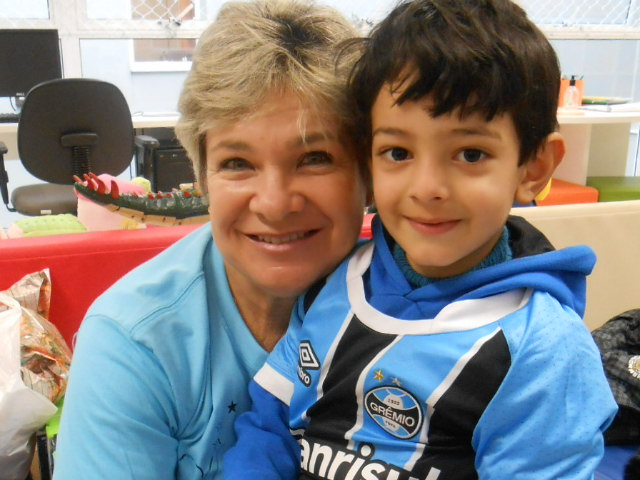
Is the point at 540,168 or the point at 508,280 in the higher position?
the point at 540,168

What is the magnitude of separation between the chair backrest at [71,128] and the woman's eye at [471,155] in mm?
2969

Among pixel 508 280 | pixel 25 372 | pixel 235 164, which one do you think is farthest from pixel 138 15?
pixel 508 280

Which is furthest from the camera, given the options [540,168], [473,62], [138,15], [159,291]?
[138,15]

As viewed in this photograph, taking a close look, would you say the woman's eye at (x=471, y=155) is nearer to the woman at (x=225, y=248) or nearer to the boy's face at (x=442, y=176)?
the boy's face at (x=442, y=176)

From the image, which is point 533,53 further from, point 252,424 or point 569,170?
point 569,170

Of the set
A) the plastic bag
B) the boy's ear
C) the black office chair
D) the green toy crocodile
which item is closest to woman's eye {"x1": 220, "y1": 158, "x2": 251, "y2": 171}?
the boy's ear

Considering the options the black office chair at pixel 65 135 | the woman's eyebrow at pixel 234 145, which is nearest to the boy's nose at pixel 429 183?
the woman's eyebrow at pixel 234 145

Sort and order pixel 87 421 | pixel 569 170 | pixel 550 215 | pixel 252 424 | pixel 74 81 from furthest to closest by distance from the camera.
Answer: pixel 569 170 < pixel 74 81 < pixel 550 215 < pixel 252 424 < pixel 87 421

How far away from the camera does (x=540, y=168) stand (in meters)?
0.93

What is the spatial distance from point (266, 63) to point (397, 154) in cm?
25

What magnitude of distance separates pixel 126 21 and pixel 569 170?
10.4 ft

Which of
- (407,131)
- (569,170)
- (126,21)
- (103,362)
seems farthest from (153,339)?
(126,21)

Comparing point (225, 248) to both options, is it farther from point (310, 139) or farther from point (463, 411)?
point (463, 411)

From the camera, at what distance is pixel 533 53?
2.78 ft
